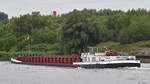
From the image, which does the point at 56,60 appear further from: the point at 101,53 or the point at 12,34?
the point at 12,34

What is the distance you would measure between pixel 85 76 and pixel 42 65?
34.9 metres

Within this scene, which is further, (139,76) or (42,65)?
(42,65)

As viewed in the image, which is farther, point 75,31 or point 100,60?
point 75,31

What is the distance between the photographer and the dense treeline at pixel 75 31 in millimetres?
128500

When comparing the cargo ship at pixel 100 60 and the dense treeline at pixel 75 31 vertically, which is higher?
the dense treeline at pixel 75 31

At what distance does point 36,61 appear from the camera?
106125 mm

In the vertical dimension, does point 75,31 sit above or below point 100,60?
above

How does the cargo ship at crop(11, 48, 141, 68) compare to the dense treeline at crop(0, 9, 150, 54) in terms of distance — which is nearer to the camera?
the cargo ship at crop(11, 48, 141, 68)

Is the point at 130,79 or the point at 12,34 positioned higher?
the point at 12,34

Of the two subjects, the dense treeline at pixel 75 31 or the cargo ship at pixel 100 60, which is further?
the dense treeline at pixel 75 31

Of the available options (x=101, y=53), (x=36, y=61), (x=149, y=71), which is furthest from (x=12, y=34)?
(x=149, y=71)

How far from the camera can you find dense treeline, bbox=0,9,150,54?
128500mm

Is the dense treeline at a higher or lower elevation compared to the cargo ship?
higher

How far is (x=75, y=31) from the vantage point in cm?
12838
